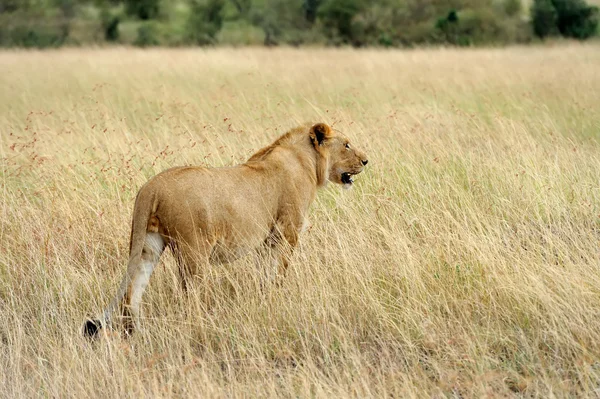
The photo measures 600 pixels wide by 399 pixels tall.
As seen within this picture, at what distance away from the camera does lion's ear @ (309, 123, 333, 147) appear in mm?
5207

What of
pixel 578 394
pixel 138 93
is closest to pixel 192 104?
pixel 138 93

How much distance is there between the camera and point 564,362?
383 centimetres

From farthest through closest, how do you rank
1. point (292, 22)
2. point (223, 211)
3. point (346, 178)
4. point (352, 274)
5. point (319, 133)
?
point (292, 22), point (346, 178), point (319, 133), point (352, 274), point (223, 211)

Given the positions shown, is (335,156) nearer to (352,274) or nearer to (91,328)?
(352,274)

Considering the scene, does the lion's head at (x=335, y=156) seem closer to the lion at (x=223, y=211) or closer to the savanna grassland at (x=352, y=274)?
the lion at (x=223, y=211)

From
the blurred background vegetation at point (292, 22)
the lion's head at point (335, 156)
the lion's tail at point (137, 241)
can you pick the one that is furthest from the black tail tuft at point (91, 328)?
the blurred background vegetation at point (292, 22)

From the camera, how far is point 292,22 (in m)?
30.8

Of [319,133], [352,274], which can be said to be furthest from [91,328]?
Answer: [319,133]

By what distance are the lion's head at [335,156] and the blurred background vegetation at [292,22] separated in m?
20.4

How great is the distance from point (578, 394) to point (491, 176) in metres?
3.10

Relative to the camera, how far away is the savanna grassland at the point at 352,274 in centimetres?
378

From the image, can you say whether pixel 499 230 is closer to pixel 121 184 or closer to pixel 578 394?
pixel 578 394

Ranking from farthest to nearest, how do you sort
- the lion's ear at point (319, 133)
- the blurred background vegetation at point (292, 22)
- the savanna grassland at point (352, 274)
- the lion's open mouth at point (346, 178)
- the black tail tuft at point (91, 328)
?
the blurred background vegetation at point (292, 22), the lion's open mouth at point (346, 178), the lion's ear at point (319, 133), the black tail tuft at point (91, 328), the savanna grassland at point (352, 274)

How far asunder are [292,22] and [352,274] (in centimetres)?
2709
